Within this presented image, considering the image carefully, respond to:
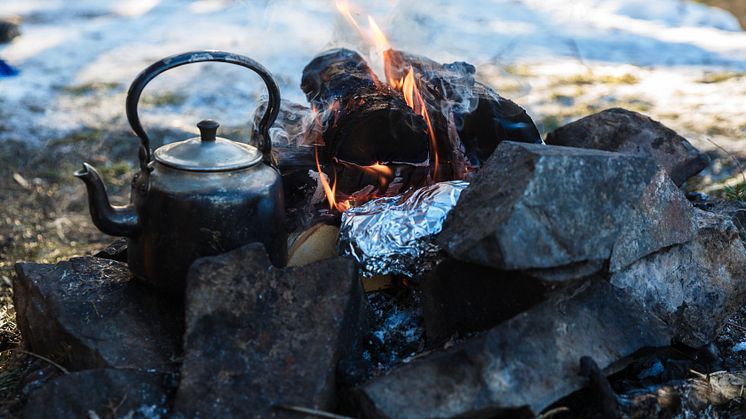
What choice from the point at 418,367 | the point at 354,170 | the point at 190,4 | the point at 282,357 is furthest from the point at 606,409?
the point at 190,4

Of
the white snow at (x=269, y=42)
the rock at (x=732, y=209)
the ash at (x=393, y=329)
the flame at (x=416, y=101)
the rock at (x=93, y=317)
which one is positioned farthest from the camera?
the white snow at (x=269, y=42)

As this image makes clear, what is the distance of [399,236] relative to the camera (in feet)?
8.76

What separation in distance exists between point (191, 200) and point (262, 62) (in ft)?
9.79

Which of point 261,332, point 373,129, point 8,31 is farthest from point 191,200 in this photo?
point 8,31

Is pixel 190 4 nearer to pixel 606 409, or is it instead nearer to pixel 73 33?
pixel 73 33

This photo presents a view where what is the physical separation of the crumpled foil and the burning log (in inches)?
17.9

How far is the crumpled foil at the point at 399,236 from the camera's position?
266 centimetres

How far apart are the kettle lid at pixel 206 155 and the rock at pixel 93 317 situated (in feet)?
1.79

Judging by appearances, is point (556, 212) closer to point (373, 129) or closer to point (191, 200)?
point (373, 129)

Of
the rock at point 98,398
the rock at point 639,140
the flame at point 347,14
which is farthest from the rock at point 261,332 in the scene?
the flame at point 347,14

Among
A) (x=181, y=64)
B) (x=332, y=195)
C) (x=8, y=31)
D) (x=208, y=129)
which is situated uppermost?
(x=181, y=64)

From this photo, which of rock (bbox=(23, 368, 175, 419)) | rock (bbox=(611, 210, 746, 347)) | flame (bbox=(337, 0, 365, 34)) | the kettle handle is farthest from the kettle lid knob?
flame (bbox=(337, 0, 365, 34))

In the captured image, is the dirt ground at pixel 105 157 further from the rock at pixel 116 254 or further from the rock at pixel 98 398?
the rock at pixel 116 254

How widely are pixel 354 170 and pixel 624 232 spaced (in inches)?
44.7
